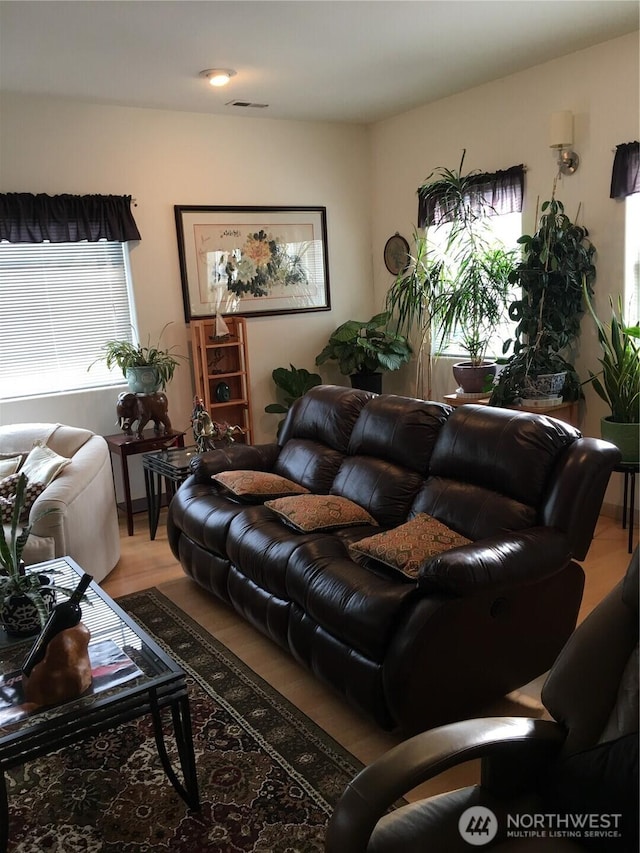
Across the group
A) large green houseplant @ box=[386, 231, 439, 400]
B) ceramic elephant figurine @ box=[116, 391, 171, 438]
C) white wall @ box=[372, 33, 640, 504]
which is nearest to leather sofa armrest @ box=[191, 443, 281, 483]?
ceramic elephant figurine @ box=[116, 391, 171, 438]

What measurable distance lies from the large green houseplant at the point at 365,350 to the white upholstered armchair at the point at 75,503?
6.80 feet

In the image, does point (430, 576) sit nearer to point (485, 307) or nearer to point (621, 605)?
point (621, 605)

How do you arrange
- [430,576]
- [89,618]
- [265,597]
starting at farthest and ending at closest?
[265,597] → [89,618] → [430,576]

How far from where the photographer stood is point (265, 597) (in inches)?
106

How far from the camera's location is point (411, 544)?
2326 mm

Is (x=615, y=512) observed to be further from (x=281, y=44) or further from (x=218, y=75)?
(x=218, y=75)

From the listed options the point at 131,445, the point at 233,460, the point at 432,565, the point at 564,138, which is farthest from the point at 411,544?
the point at 564,138

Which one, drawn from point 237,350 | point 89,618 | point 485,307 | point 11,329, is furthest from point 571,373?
point 11,329

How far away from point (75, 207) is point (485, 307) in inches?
106

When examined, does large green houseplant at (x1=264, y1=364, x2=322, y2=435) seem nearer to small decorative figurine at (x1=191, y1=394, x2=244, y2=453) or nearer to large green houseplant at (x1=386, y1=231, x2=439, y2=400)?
large green houseplant at (x1=386, y1=231, x2=439, y2=400)

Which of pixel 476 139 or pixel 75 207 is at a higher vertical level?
pixel 476 139

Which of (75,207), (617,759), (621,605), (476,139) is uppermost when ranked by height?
(476,139)

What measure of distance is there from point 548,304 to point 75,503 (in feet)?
9.23

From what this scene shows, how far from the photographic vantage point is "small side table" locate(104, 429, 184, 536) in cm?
427
